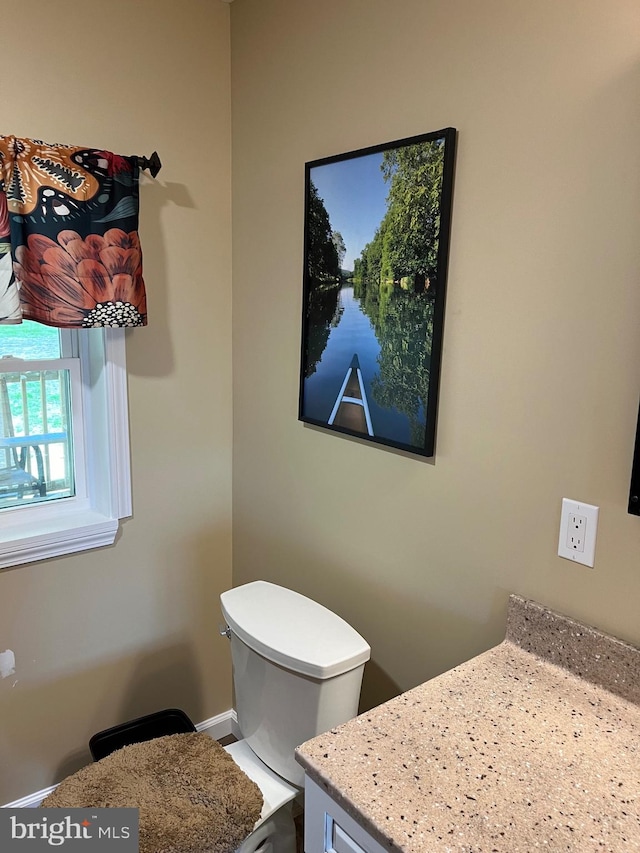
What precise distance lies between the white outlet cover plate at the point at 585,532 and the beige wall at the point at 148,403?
4.31ft

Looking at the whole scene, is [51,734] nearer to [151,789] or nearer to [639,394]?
[151,789]

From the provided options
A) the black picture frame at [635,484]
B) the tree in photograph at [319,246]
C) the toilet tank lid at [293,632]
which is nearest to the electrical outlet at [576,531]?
the black picture frame at [635,484]

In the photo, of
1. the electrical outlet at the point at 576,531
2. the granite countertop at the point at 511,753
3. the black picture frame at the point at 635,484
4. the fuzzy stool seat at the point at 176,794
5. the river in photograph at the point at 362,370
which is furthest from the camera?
the river in photograph at the point at 362,370

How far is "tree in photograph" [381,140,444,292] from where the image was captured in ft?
4.68

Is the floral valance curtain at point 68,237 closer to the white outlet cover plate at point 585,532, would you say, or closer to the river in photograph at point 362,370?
the river in photograph at point 362,370

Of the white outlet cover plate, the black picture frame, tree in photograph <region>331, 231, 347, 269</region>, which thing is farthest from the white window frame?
the black picture frame

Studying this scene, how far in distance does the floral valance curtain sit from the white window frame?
17 centimetres

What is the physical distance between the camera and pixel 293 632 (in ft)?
5.13

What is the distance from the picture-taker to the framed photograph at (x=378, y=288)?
57.1 inches

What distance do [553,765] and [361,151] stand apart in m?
1.40

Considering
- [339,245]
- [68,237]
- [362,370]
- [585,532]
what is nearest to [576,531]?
[585,532]

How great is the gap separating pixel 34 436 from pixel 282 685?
110 cm

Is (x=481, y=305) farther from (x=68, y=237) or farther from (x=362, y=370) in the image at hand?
(x=68, y=237)

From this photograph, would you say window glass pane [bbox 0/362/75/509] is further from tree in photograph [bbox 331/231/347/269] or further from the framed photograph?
tree in photograph [bbox 331/231/347/269]
